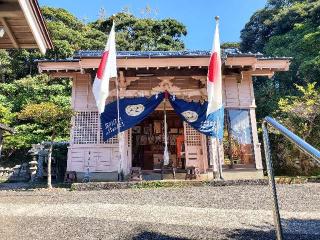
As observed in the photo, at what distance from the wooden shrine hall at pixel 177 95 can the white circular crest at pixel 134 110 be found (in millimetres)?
Answer: 1093

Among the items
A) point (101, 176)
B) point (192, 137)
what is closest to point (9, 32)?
point (101, 176)

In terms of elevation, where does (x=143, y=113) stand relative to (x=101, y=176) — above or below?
above

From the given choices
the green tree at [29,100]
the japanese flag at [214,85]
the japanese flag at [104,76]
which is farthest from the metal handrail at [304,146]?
the green tree at [29,100]

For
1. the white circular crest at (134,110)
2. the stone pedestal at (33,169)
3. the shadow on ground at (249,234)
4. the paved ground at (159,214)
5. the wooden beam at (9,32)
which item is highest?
the white circular crest at (134,110)

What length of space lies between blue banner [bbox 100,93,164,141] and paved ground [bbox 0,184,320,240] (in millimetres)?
2846

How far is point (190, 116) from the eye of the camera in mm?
11844

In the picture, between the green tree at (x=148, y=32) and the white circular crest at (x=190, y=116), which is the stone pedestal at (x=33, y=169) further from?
the green tree at (x=148, y=32)

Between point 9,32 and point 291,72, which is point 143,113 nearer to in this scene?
point 9,32

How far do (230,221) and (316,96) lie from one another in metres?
11.4

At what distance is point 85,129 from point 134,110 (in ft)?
7.64

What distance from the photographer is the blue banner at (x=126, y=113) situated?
11.5 meters

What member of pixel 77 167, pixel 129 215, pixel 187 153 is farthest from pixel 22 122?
pixel 129 215

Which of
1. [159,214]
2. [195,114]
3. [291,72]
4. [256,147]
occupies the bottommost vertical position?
[159,214]

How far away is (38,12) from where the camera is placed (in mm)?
4371
